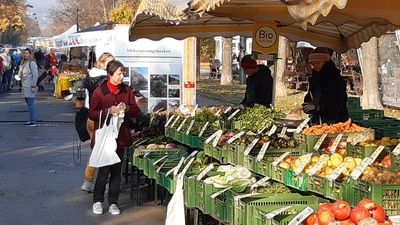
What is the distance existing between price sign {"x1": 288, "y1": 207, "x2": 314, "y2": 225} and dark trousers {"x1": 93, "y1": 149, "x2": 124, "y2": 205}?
3851mm

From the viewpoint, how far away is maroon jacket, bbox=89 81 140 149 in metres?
8.52

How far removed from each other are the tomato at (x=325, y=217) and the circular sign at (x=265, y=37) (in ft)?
19.2

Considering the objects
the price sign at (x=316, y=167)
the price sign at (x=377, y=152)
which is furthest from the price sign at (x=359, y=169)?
the price sign at (x=316, y=167)

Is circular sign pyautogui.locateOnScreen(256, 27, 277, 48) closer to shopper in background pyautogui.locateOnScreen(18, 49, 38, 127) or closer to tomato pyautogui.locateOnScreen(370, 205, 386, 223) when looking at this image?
tomato pyautogui.locateOnScreen(370, 205, 386, 223)

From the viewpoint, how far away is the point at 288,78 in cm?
3378

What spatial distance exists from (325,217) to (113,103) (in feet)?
13.6

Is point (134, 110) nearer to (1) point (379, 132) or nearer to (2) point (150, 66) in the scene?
(1) point (379, 132)

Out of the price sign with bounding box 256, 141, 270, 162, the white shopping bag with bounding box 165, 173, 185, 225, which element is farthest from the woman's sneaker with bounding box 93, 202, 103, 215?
the price sign with bounding box 256, 141, 270, 162

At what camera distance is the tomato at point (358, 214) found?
15.6 ft

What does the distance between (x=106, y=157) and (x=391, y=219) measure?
4101 millimetres

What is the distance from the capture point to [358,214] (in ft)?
15.7

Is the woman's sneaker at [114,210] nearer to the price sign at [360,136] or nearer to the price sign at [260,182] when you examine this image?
the price sign at [260,182]

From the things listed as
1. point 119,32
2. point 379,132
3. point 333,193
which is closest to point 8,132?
point 119,32

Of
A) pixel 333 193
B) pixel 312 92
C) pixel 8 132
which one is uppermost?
pixel 312 92
